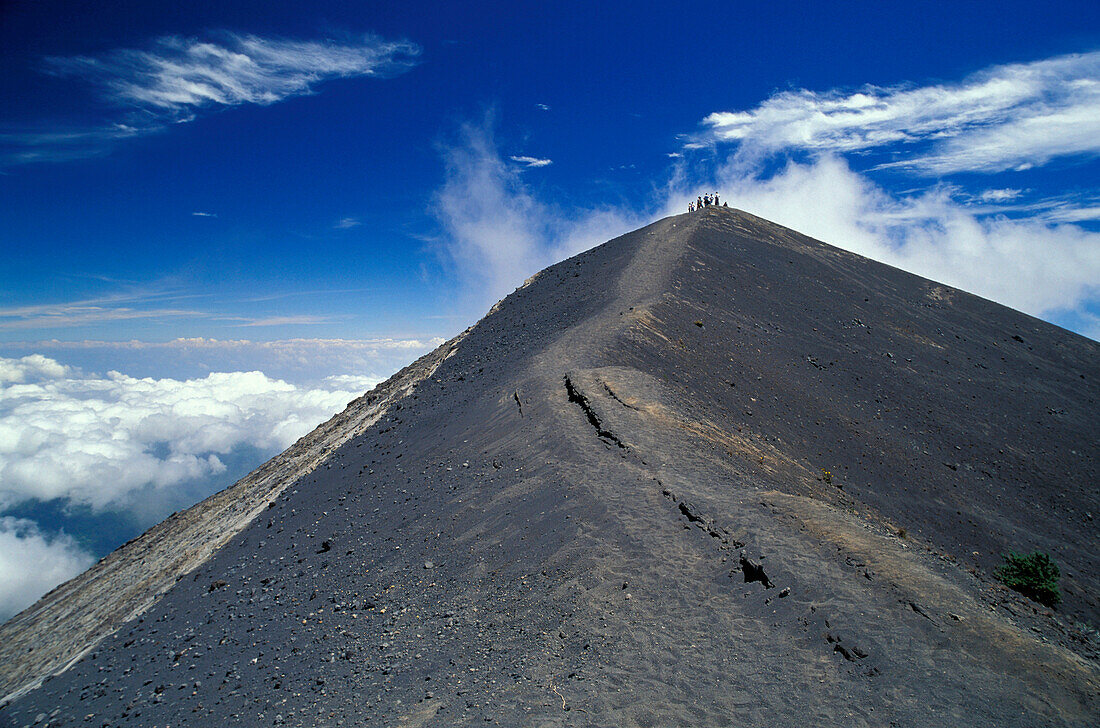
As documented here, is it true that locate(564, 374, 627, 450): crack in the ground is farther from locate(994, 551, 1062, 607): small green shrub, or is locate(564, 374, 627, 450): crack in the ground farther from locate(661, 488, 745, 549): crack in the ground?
locate(994, 551, 1062, 607): small green shrub

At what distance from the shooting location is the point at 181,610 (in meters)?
12.0

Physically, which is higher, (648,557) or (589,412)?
(589,412)

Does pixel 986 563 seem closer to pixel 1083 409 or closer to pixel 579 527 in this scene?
pixel 579 527

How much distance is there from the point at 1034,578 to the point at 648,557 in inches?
422

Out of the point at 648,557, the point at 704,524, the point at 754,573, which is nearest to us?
the point at 754,573

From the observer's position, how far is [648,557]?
28.6 ft

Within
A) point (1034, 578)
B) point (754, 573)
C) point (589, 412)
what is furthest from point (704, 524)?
point (1034, 578)

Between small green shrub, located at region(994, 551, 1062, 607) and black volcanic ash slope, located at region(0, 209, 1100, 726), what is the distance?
3.36 feet

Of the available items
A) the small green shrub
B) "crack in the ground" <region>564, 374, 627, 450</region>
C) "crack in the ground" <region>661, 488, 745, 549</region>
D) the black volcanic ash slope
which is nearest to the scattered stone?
the black volcanic ash slope

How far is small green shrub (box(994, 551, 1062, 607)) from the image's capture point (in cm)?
1255

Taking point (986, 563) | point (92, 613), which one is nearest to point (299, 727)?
point (92, 613)

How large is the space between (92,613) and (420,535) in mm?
12632

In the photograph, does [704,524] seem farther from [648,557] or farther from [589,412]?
[589,412]

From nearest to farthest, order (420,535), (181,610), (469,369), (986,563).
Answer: (420,535) < (181,610) < (986,563) < (469,369)
